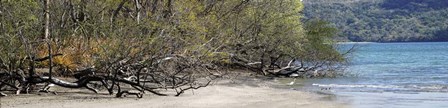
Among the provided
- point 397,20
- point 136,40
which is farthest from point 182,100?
point 397,20

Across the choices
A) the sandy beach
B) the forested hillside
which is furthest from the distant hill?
the sandy beach

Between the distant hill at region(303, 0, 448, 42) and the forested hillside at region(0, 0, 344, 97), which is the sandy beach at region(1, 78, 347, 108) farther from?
the distant hill at region(303, 0, 448, 42)

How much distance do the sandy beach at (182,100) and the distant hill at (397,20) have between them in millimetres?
110301

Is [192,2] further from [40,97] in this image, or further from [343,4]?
[343,4]

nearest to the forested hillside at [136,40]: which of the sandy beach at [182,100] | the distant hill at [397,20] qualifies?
the sandy beach at [182,100]

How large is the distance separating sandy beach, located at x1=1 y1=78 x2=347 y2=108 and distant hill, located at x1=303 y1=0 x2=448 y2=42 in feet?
362

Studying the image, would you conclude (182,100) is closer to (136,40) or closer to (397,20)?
(136,40)

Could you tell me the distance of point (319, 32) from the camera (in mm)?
35125

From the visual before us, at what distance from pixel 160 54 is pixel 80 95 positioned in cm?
274

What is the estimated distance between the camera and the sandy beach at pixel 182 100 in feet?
51.5

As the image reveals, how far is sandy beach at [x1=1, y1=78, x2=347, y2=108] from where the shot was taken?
15.7m

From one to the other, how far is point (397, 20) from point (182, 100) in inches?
5508

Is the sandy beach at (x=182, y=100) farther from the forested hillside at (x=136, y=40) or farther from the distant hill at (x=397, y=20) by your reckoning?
the distant hill at (x=397, y=20)

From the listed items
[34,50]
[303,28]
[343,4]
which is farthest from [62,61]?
[343,4]
